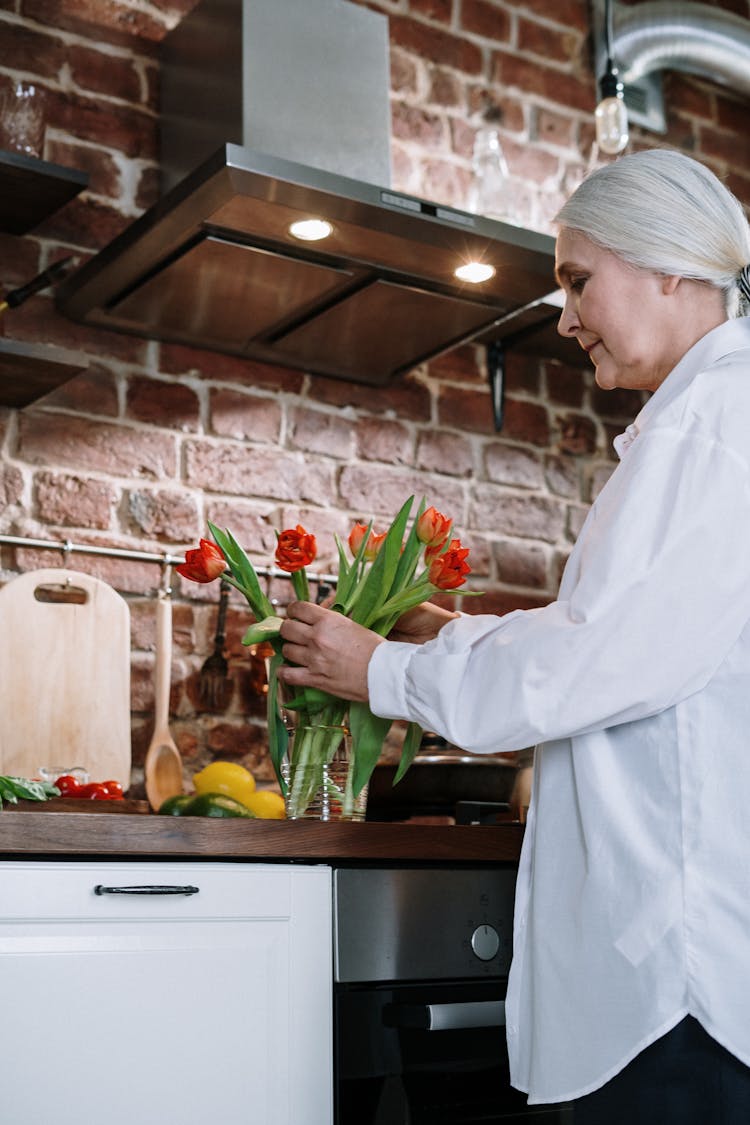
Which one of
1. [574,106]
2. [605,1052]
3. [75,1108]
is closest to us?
[605,1052]

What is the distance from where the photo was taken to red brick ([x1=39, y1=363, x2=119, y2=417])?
232 centimetres

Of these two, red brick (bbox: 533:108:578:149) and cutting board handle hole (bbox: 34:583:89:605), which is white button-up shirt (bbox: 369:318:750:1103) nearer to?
cutting board handle hole (bbox: 34:583:89:605)

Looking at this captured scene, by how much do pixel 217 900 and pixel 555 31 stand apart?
234 centimetres

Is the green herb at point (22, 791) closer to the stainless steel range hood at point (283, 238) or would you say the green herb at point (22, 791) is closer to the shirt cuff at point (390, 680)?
the shirt cuff at point (390, 680)

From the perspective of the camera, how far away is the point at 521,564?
2795 millimetres

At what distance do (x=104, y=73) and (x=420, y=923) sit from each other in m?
1.64

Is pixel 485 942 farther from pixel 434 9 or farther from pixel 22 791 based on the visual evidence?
pixel 434 9

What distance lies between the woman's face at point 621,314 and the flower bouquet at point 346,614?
0.39 meters

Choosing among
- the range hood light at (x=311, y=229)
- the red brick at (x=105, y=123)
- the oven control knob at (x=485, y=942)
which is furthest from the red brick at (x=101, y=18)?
the oven control knob at (x=485, y=942)

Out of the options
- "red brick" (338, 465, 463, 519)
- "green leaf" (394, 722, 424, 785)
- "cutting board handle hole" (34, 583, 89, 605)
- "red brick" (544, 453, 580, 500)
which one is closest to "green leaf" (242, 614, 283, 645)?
"green leaf" (394, 722, 424, 785)

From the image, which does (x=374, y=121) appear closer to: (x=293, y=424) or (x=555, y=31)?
(x=293, y=424)

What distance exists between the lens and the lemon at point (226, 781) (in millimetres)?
1958

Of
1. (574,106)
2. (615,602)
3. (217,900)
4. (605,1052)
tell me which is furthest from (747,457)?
(574,106)

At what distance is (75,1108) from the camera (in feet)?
4.56
